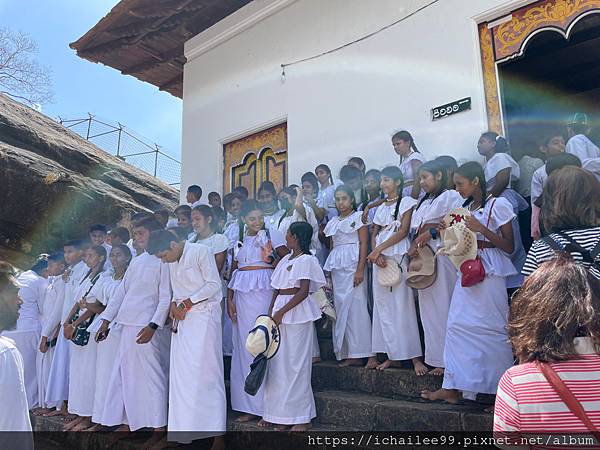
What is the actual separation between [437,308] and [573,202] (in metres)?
1.77

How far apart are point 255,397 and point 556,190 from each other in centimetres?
274

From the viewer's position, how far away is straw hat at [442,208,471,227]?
10.7ft

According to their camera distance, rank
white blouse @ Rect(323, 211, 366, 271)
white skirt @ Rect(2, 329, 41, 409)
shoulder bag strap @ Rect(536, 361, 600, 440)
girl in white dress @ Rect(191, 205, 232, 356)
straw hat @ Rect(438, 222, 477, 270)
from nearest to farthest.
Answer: shoulder bag strap @ Rect(536, 361, 600, 440) < straw hat @ Rect(438, 222, 477, 270) < white blouse @ Rect(323, 211, 366, 271) < girl in white dress @ Rect(191, 205, 232, 356) < white skirt @ Rect(2, 329, 41, 409)

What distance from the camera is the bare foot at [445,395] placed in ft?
10.4

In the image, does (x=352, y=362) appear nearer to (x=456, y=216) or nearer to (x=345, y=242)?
(x=345, y=242)

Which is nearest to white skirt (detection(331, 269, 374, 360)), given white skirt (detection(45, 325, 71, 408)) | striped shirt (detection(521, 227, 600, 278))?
striped shirt (detection(521, 227, 600, 278))

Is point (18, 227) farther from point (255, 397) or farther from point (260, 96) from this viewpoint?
point (255, 397)

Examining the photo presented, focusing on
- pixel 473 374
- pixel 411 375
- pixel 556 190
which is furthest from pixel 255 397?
pixel 556 190

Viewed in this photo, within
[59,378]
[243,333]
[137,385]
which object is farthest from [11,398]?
[59,378]

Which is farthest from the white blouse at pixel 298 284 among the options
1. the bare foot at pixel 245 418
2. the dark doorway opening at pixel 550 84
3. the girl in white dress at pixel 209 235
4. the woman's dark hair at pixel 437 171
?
the dark doorway opening at pixel 550 84

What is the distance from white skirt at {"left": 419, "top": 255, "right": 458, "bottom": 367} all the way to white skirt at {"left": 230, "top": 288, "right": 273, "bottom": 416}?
4.29 feet

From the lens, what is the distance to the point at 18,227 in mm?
9555

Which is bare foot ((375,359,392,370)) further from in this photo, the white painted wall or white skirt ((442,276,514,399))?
the white painted wall

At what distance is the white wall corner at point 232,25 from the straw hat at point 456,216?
5.16m
